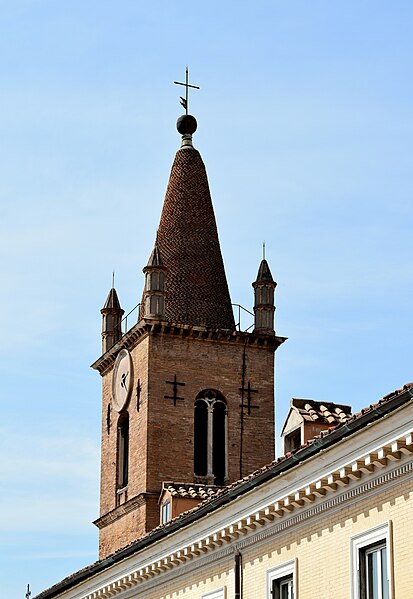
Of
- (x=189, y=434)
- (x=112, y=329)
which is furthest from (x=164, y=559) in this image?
(x=112, y=329)

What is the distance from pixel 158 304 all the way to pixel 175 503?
47.7 feet

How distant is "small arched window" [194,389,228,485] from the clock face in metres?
2.51

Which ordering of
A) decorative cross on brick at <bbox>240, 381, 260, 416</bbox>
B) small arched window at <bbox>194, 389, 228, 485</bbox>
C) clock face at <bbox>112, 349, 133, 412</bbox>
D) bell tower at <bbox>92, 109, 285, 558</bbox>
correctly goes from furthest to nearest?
clock face at <bbox>112, 349, 133, 412</bbox>, decorative cross on brick at <bbox>240, 381, 260, 416</bbox>, small arched window at <bbox>194, 389, 228, 485</bbox>, bell tower at <bbox>92, 109, 285, 558</bbox>

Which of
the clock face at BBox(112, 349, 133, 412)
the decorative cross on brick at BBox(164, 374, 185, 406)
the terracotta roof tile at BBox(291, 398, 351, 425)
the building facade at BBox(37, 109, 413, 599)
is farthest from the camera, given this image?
the clock face at BBox(112, 349, 133, 412)

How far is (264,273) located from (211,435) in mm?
5816

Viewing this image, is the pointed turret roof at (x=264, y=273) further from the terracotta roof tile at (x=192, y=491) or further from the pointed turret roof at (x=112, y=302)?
the terracotta roof tile at (x=192, y=491)

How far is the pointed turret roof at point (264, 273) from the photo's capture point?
49.3m

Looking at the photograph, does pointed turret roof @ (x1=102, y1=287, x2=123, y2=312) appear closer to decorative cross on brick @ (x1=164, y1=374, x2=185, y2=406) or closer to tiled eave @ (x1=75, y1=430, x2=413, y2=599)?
decorative cross on brick @ (x1=164, y1=374, x2=185, y2=406)

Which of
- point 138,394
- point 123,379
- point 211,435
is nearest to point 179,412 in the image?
point 211,435

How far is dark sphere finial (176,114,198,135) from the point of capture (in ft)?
172

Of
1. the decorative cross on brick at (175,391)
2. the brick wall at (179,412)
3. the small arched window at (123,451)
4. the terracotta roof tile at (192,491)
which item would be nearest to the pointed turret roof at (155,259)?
the brick wall at (179,412)

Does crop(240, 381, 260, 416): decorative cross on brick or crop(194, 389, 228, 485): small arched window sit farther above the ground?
crop(240, 381, 260, 416): decorative cross on brick

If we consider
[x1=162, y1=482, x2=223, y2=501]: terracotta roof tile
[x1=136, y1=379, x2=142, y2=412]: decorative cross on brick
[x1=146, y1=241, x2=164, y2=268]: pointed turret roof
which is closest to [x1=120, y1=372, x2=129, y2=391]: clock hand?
[x1=136, y1=379, x2=142, y2=412]: decorative cross on brick

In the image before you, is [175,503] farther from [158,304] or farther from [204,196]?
[204,196]
